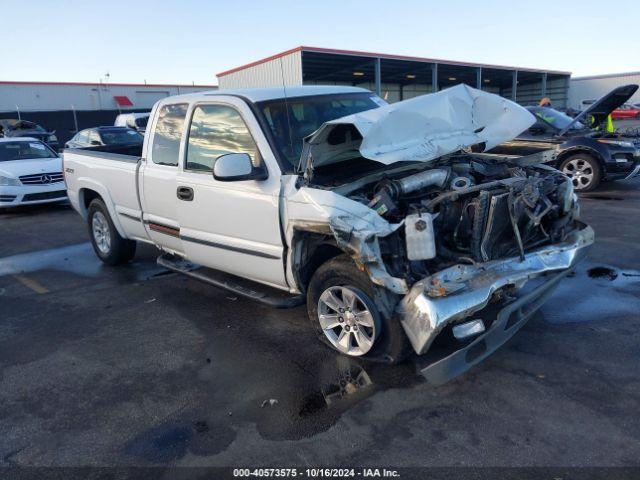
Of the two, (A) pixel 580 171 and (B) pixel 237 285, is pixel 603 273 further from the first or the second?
(A) pixel 580 171

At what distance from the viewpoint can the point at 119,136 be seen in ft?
45.7

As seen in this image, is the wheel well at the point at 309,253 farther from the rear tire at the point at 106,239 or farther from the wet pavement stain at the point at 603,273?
the rear tire at the point at 106,239

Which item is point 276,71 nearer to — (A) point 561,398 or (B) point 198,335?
(B) point 198,335

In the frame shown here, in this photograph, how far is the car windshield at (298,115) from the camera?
4.07m

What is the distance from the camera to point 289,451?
2.81m

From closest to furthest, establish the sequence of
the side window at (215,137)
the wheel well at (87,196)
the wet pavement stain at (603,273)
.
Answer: the side window at (215,137) → the wet pavement stain at (603,273) → the wheel well at (87,196)

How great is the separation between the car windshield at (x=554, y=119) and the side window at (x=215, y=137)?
7.87 m

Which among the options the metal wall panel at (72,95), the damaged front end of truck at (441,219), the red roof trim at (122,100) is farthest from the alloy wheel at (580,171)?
the red roof trim at (122,100)

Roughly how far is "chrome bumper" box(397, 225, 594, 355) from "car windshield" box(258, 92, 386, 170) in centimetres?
146

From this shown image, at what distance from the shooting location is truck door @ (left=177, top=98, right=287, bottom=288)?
3.96 metres

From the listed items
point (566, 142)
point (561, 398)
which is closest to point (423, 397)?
point (561, 398)

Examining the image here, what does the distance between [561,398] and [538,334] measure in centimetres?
92

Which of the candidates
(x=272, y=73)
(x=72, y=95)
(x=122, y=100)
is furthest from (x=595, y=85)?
(x=72, y=95)

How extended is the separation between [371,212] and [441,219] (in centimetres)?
59
